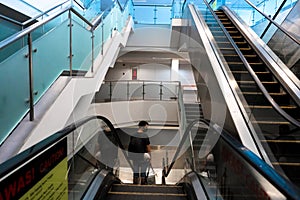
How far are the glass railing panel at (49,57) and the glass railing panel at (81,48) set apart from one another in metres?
0.31

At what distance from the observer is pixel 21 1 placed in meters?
5.39

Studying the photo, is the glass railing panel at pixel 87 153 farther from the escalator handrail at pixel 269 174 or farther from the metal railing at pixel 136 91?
the metal railing at pixel 136 91

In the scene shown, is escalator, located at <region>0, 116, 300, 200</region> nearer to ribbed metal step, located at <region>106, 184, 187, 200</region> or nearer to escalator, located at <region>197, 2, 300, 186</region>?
ribbed metal step, located at <region>106, 184, 187, 200</region>

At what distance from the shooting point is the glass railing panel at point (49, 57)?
293 centimetres

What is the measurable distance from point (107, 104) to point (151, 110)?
2168mm

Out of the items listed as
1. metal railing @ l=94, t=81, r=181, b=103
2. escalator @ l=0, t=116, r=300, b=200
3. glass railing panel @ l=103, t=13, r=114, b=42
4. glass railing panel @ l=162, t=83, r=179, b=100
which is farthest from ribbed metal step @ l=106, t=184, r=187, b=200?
glass railing panel @ l=162, t=83, r=179, b=100

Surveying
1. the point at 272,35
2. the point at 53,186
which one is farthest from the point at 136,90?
the point at 53,186

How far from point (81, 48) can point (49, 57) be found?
1.30m

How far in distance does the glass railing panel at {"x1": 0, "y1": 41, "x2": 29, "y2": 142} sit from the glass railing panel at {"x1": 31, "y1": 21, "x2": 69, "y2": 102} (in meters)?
0.19

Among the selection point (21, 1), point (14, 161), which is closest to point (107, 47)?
point (21, 1)

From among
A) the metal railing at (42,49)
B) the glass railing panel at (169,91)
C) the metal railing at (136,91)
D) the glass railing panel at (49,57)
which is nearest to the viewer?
the metal railing at (42,49)

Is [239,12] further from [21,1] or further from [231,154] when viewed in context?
[231,154]

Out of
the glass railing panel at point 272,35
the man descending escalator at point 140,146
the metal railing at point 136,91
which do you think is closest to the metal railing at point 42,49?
the man descending escalator at point 140,146

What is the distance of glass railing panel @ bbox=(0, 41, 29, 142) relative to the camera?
7.82ft
